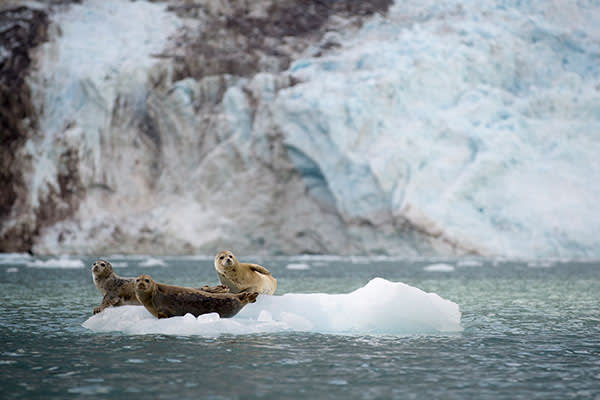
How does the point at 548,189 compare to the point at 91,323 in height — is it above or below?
above

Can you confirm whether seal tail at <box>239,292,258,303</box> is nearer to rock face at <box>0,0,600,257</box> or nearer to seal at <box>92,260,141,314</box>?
seal at <box>92,260,141,314</box>

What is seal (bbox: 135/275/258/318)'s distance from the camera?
6.45 meters

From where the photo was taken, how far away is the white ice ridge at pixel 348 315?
642 cm

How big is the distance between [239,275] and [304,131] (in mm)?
20684

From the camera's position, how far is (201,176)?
28.8m

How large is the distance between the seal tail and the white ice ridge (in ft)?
0.20

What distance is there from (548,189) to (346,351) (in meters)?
22.2

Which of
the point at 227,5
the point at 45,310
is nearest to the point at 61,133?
the point at 227,5

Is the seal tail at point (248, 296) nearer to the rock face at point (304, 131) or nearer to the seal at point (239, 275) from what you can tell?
the seal at point (239, 275)

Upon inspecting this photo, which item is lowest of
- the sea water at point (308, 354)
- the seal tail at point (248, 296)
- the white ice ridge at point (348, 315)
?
the sea water at point (308, 354)

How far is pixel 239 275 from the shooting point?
7074 mm

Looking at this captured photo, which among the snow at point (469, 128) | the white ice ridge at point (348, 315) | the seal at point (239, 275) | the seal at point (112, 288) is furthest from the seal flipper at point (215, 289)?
the snow at point (469, 128)

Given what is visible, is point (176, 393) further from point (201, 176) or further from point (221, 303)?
point (201, 176)

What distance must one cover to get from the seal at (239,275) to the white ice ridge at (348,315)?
1.02 ft
